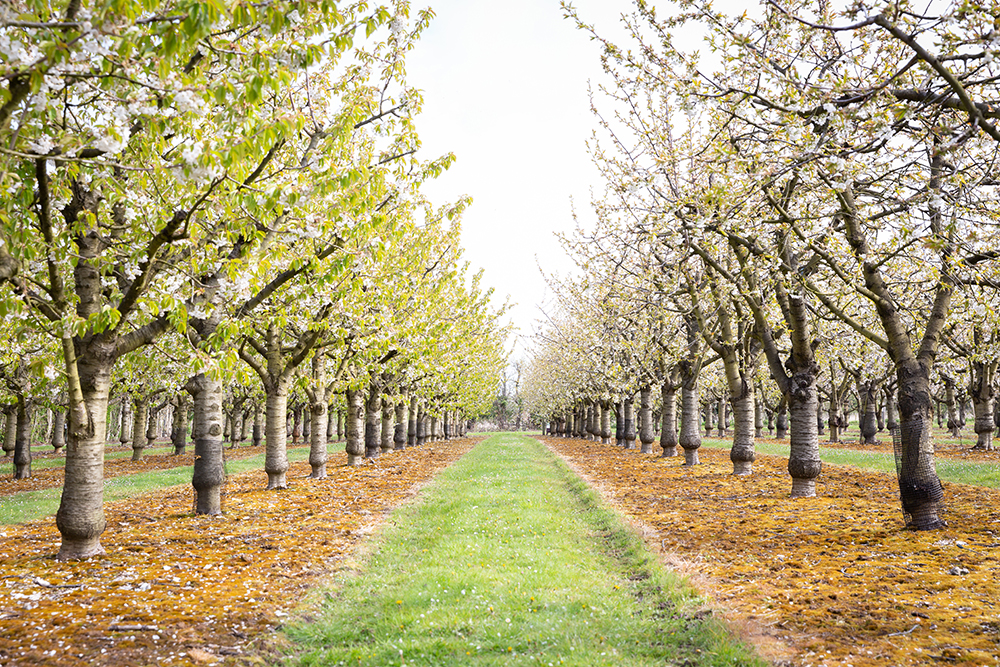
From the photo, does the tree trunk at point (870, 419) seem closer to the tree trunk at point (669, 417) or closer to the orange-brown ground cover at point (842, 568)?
the tree trunk at point (669, 417)

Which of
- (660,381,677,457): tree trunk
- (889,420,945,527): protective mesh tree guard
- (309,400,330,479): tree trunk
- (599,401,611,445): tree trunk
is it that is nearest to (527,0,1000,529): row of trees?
(889,420,945,527): protective mesh tree guard

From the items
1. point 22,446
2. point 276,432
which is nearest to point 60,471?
point 22,446

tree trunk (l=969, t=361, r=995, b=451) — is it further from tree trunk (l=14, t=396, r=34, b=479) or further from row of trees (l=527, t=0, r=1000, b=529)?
tree trunk (l=14, t=396, r=34, b=479)

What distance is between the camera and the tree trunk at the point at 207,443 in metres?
13.8

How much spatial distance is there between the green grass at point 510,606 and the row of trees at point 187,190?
3674mm

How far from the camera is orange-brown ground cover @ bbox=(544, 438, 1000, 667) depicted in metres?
6.22

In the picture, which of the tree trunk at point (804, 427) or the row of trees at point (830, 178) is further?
the tree trunk at point (804, 427)

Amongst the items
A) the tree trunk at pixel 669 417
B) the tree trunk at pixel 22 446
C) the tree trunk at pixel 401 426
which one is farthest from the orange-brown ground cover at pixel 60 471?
the tree trunk at pixel 669 417

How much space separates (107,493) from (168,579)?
1335 cm

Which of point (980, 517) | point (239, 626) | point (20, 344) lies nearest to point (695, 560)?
point (980, 517)

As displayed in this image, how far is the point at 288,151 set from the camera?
10.8 m

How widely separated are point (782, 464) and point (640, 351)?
23.9 ft

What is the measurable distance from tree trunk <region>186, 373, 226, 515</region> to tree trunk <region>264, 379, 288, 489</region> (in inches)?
132

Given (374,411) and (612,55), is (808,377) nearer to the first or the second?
(612,55)
